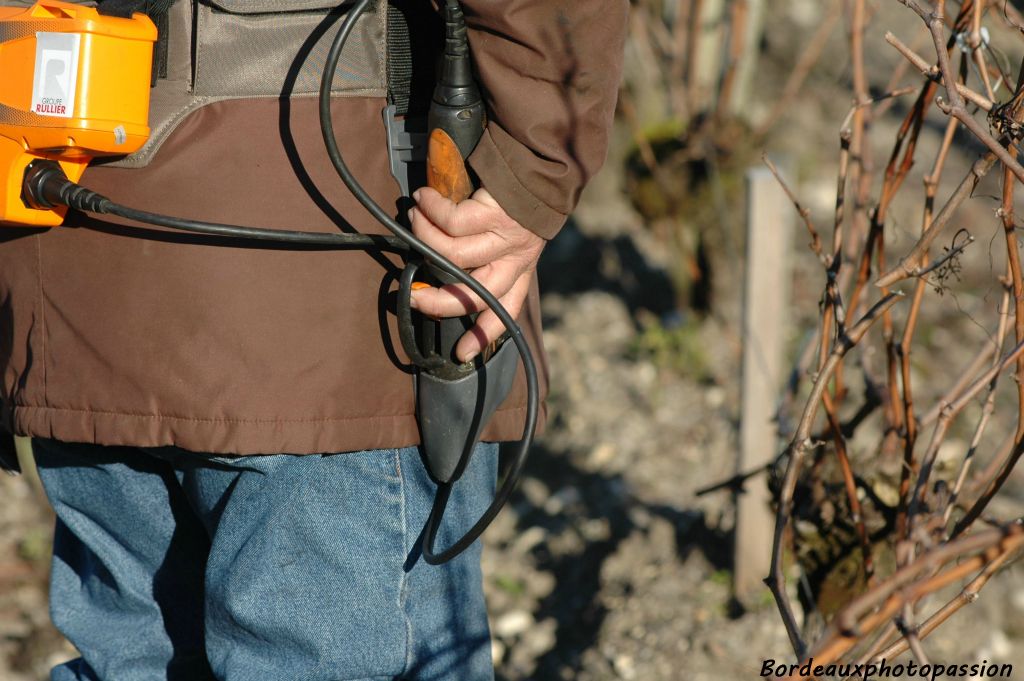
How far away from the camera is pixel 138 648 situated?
1472 millimetres

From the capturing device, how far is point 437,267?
1.14 metres

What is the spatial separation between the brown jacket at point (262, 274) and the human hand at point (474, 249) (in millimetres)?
30

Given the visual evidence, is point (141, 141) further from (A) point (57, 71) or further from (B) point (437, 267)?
(B) point (437, 267)

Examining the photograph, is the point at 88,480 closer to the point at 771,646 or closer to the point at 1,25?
the point at 1,25

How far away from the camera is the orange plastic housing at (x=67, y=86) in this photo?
1.07 meters

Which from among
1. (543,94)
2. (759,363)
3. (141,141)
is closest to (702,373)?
(759,363)

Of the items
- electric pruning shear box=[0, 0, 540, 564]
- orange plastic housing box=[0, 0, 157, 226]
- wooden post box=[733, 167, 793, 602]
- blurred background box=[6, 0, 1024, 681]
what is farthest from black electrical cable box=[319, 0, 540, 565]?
wooden post box=[733, 167, 793, 602]

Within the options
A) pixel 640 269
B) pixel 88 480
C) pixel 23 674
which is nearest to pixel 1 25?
pixel 88 480

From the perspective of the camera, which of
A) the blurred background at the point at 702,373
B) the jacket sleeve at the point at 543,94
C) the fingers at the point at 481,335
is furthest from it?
the blurred background at the point at 702,373

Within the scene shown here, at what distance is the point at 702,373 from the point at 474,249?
207 cm

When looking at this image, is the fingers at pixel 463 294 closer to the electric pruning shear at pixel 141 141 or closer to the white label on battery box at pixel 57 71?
the electric pruning shear at pixel 141 141

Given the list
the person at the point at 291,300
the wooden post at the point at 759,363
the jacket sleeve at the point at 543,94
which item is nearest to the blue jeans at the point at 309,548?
the person at the point at 291,300

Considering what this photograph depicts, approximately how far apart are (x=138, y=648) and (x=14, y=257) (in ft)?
2.03

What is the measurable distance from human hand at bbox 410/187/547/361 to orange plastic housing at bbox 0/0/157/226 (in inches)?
13.3
